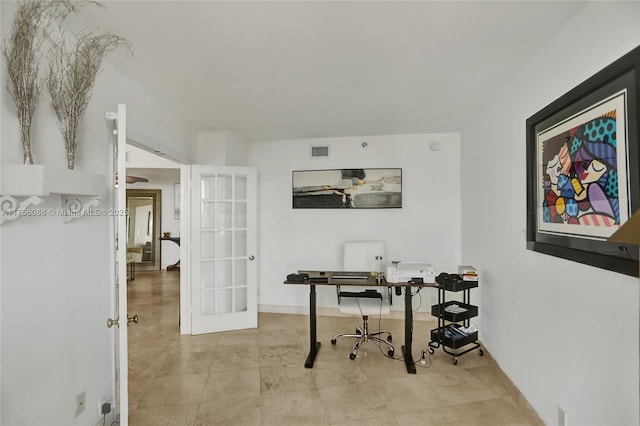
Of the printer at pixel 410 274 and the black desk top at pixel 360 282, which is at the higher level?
the printer at pixel 410 274

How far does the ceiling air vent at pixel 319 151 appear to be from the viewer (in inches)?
165

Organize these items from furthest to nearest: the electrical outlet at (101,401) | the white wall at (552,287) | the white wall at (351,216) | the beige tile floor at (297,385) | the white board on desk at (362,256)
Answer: the white wall at (351,216) < the white board on desk at (362,256) < the beige tile floor at (297,385) < the electrical outlet at (101,401) < the white wall at (552,287)

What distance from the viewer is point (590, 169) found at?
1470 millimetres

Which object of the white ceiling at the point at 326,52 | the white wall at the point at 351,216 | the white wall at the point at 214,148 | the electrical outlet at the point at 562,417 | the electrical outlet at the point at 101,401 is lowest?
the electrical outlet at the point at 101,401

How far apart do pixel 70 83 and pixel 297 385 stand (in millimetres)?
2611

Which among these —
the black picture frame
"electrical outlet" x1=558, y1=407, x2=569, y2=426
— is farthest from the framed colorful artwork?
"electrical outlet" x1=558, y1=407, x2=569, y2=426

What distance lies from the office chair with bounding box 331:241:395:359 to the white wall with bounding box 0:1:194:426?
6.68ft

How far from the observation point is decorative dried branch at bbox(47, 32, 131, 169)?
155cm

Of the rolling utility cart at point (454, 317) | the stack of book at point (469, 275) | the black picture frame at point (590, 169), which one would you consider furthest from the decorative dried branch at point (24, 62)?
the stack of book at point (469, 275)

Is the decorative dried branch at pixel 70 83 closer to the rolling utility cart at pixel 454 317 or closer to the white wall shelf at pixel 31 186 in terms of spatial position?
the white wall shelf at pixel 31 186

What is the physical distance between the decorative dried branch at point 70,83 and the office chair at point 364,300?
8.27 ft

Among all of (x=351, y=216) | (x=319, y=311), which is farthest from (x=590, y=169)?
(x=319, y=311)

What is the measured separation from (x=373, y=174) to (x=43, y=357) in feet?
11.8

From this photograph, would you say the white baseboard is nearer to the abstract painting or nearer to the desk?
the desk
